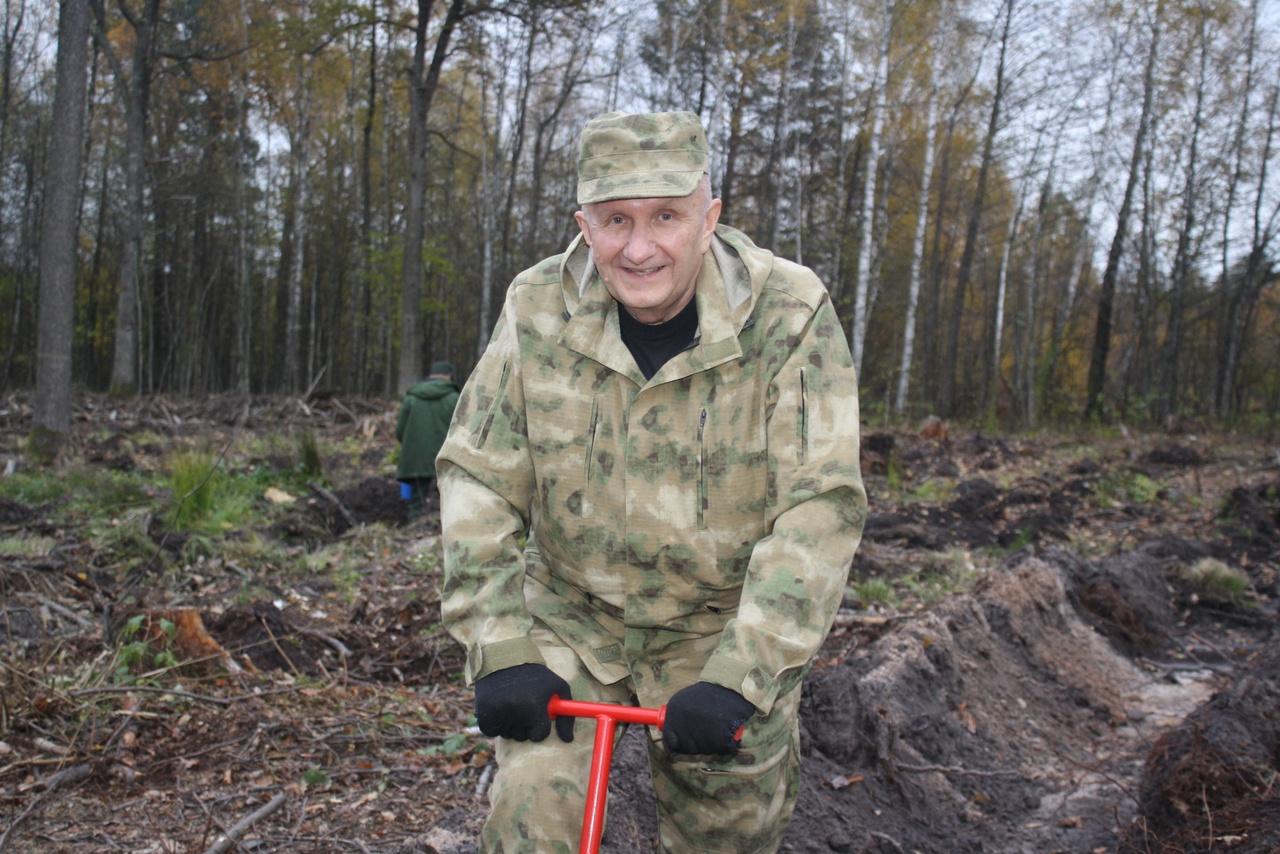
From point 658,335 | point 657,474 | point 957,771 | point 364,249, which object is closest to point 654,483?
point 657,474

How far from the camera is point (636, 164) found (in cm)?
214

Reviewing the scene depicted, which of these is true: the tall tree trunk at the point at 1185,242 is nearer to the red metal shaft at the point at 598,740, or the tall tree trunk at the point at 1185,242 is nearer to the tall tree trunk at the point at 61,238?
the tall tree trunk at the point at 61,238

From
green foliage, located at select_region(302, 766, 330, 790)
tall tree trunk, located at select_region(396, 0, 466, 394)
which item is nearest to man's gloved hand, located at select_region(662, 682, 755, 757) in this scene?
green foliage, located at select_region(302, 766, 330, 790)

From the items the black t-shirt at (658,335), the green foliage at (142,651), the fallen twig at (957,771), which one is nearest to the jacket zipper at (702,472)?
the black t-shirt at (658,335)

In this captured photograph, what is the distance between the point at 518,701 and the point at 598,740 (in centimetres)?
19

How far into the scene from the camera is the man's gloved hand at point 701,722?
184 cm

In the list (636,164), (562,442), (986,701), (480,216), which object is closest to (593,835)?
(562,442)

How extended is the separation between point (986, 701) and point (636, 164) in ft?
12.8

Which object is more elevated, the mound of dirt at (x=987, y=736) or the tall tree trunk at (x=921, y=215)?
the tall tree trunk at (x=921, y=215)

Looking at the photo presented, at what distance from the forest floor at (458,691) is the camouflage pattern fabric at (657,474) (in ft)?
3.98

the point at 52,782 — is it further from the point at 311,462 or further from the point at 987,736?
the point at 311,462

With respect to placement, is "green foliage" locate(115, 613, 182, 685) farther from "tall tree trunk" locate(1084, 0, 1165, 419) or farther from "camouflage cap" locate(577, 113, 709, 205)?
"tall tree trunk" locate(1084, 0, 1165, 419)

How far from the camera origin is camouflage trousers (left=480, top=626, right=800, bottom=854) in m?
1.99

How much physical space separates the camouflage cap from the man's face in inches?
2.1
